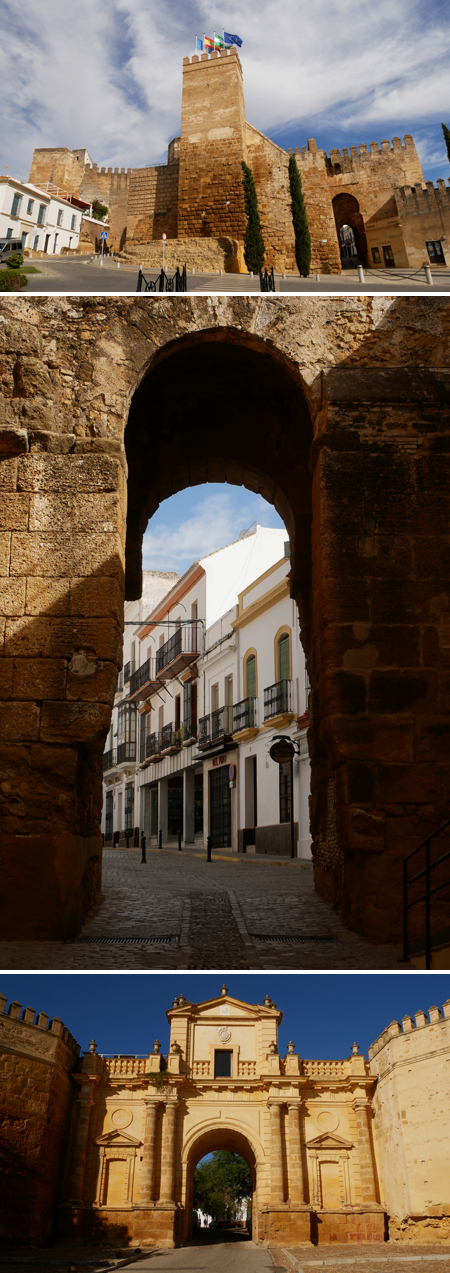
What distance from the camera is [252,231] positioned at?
87.8ft

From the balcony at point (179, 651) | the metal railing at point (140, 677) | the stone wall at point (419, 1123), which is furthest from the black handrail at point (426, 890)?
the metal railing at point (140, 677)

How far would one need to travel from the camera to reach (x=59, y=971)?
14.5 feet

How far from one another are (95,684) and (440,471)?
2770 millimetres

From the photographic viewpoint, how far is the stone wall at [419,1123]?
1462 centimetres

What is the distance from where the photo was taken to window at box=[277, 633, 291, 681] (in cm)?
1894

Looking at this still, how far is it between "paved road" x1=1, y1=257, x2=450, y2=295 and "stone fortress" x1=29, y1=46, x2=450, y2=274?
252cm

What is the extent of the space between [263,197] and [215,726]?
19077 millimetres

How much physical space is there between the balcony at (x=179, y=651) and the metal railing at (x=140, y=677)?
7.06 feet

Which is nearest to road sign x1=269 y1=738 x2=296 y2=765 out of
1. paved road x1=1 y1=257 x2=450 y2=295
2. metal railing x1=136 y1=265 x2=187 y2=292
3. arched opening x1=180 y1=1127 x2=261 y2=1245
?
metal railing x1=136 y1=265 x2=187 y2=292

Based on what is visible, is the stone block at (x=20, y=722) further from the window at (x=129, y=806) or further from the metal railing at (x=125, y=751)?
the metal railing at (x=125, y=751)

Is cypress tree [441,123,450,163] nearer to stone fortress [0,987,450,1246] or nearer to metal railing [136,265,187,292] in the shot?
metal railing [136,265,187,292]

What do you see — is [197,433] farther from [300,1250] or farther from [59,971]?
[300,1250]

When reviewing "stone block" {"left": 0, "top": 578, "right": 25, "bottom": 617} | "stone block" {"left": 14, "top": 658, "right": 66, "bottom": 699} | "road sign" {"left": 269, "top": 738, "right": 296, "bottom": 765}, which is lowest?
"stone block" {"left": 14, "top": 658, "right": 66, "bottom": 699}

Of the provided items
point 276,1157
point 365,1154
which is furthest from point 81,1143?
point 365,1154
